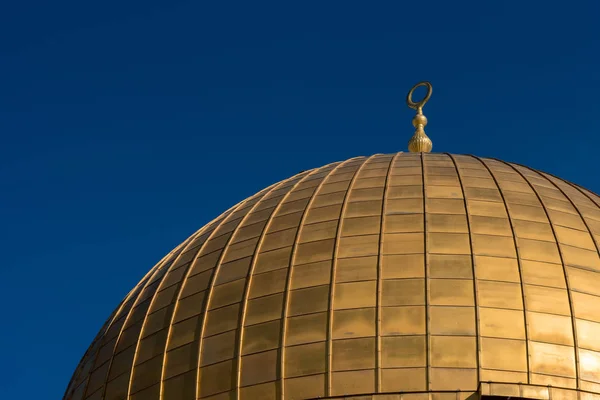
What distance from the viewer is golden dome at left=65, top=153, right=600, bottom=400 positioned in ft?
77.4

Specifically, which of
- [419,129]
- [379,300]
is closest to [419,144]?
[419,129]

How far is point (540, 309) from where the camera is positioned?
24.4m

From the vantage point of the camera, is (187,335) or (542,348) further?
(187,335)

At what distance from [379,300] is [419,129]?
32.8 ft

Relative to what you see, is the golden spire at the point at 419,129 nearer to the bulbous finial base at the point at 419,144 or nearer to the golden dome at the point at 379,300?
the bulbous finial base at the point at 419,144

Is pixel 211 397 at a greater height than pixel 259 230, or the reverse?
pixel 259 230

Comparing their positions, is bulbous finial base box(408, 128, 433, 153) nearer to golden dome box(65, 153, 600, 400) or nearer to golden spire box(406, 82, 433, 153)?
golden spire box(406, 82, 433, 153)

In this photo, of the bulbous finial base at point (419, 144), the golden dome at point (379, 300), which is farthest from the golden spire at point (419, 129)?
the golden dome at point (379, 300)

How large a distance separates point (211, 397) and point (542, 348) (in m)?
5.41

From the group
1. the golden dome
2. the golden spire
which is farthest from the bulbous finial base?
the golden dome

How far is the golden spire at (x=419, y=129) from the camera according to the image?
33.3m

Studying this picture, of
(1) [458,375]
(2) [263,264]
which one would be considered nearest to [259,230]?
(2) [263,264]

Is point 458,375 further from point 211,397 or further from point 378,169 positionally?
point 378,169

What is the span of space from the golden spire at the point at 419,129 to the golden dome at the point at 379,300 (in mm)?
4251
